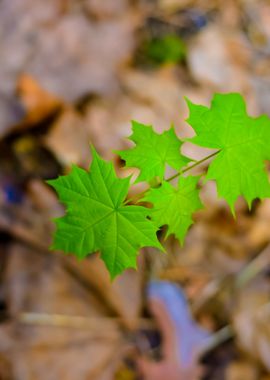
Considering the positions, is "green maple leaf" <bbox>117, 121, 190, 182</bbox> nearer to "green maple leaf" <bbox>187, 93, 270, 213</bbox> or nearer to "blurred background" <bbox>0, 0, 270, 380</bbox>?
"green maple leaf" <bbox>187, 93, 270, 213</bbox>

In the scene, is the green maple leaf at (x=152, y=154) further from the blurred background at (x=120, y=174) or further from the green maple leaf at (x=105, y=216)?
the blurred background at (x=120, y=174)

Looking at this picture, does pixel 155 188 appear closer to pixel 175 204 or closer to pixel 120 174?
pixel 175 204

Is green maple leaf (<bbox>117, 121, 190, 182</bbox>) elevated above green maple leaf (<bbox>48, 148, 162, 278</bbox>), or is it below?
above

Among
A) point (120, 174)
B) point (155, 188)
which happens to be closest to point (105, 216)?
point (155, 188)

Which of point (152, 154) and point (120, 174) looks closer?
point (152, 154)

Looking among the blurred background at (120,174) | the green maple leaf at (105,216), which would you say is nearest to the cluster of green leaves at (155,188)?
the green maple leaf at (105,216)

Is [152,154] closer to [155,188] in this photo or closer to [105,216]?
[155,188]

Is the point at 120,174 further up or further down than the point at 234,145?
further down

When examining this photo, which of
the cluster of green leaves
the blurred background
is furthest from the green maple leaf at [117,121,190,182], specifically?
the blurred background
